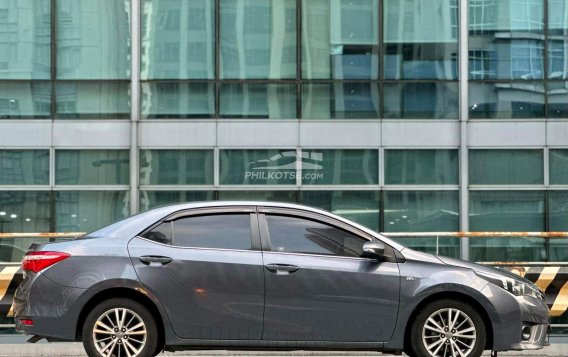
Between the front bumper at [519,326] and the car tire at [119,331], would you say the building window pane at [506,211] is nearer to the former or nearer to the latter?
the front bumper at [519,326]

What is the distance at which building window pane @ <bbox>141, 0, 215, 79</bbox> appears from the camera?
2336 cm

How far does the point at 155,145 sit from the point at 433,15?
6.69 meters

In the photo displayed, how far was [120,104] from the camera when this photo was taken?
23.4 meters

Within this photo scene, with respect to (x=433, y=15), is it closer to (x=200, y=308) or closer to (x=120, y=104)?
(x=120, y=104)

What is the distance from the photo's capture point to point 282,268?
29.8 ft

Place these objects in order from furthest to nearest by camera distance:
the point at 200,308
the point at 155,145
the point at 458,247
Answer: the point at 155,145
the point at 458,247
the point at 200,308

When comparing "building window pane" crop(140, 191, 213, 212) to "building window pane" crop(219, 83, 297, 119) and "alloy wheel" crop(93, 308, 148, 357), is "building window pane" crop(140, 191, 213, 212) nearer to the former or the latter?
"building window pane" crop(219, 83, 297, 119)

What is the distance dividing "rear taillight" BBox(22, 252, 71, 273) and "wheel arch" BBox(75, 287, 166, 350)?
0.44m

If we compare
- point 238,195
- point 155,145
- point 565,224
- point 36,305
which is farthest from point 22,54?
point 36,305

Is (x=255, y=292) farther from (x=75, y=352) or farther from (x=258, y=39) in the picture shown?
(x=258, y=39)

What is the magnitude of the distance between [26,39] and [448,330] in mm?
16467

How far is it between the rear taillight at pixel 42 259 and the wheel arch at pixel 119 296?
441mm

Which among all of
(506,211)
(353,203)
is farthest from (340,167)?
(506,211)

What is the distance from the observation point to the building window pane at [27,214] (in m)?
23.4
